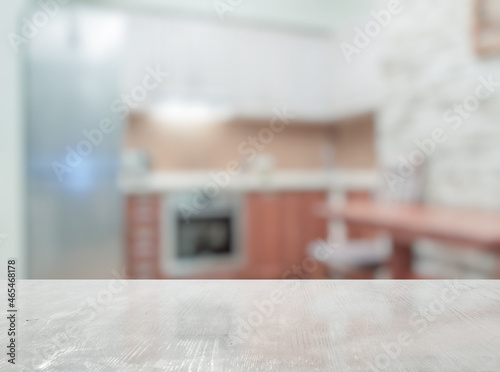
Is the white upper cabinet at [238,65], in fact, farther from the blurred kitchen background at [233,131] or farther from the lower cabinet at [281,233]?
the lower cabinet at [281,233]

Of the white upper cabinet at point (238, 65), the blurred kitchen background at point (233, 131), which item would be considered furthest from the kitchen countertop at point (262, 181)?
the white upper cabinet at point (238, 65)

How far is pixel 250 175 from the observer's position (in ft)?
13.5

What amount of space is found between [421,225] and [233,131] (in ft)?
9.49

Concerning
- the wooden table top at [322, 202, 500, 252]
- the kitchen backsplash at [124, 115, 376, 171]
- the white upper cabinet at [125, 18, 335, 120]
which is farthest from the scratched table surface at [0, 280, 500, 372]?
the kitchen backsplash at [124, 115, 376, 171]

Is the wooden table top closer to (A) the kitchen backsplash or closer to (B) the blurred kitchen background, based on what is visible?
(B) the blurred kitchen background

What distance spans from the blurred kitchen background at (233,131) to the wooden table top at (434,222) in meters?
0.07

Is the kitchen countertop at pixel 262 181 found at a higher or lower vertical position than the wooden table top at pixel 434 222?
higher

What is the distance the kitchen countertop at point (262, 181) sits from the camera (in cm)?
338

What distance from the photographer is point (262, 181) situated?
3.91m

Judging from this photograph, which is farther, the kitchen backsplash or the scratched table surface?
the kitchen backsplash

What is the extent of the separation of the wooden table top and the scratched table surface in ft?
3.29

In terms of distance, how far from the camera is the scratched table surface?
1.08 ft

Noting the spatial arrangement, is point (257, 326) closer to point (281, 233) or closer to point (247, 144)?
point (281, 233)

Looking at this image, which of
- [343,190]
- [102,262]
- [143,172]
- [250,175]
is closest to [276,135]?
[250,175]
